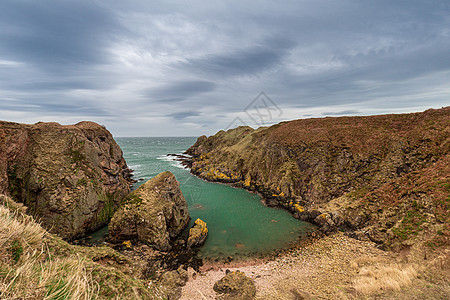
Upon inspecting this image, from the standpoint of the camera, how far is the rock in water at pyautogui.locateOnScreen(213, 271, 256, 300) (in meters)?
11.8

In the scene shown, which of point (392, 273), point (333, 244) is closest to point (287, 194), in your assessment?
point (333, 244)

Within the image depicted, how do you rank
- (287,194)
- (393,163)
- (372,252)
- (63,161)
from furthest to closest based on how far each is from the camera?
1. (287,194)
2. (393,163)
3. (63,161)
4. (372,252)

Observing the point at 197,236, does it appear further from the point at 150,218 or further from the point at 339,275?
the point at 339,275

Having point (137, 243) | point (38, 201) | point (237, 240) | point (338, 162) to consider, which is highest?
point (338, 162)

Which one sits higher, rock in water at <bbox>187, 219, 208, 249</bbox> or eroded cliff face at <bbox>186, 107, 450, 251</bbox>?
eroded cliff face at <bbox>186, 107, 450, 251</bbox>

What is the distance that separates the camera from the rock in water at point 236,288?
1183 centimetres

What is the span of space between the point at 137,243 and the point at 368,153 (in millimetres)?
34529

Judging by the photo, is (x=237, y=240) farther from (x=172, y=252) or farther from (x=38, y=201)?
(x=38, y=201)

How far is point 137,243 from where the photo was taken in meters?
17.1

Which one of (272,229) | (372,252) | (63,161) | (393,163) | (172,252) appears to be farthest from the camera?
(393,163)

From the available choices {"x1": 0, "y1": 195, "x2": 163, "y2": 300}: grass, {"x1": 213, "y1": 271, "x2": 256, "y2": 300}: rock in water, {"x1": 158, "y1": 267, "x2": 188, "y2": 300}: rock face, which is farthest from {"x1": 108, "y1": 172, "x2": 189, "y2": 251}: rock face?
{"x1": 0, "y1": 195, "x2": 163, "y2": 300}: grass

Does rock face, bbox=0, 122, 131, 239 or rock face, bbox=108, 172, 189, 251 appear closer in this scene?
rock face, bbox=108, 172, 189, 251

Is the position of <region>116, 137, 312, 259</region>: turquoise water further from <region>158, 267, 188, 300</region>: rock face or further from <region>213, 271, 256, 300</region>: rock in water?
<region>213, 271, 256, 300</region>: rock in water

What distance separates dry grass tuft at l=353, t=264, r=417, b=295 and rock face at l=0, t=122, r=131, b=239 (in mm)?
24150
